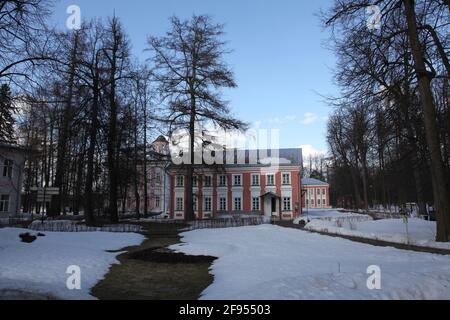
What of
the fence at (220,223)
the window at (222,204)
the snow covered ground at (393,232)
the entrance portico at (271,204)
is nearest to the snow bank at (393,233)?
the snow covered ground at (393,232)

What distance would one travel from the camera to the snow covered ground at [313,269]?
742cm

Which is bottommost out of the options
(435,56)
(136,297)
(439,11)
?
(136,297)

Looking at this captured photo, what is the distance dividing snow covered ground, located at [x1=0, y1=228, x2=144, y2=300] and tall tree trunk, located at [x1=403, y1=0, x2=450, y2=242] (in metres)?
13.3

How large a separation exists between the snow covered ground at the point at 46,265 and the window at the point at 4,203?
24.9m

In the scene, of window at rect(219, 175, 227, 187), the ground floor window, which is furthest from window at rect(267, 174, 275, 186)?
the ground floor window

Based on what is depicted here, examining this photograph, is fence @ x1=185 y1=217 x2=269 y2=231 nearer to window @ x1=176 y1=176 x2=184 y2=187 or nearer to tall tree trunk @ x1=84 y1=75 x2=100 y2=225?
tall tree trunk @ x1=84 y1=75 x2=100 y2=225

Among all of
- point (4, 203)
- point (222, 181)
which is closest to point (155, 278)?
point (4, 203)

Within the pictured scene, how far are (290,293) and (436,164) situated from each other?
500 inches

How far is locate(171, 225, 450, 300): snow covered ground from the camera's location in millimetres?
7422

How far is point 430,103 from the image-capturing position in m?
17.0

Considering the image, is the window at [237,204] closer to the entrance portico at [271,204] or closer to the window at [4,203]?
the entrance portico at [271,204]

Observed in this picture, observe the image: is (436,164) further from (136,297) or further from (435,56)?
(136,297)

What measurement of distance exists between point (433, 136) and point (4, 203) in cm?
3870

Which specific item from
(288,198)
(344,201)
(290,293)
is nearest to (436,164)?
(290,293)
